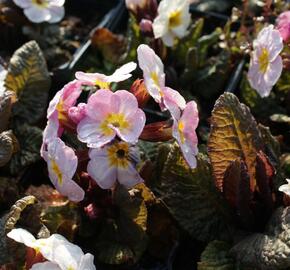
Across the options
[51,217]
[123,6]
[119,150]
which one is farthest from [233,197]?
[123,6]

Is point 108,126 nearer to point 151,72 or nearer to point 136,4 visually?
point 151,72

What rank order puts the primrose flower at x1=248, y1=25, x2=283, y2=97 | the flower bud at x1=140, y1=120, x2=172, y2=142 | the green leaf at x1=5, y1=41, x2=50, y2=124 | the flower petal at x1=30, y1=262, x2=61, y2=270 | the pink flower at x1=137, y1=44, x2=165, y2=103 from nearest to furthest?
the flower petal at x1=30, y1=262, x2=61, y2=270 < the pink flower at x1=137, y1=44, x2=165, y2=103 < the flower bud at x1=140, y1=120, x2=172, y2=142 < the primrose flower at x1=248, y1=25, x2=283, y2=97 < the green leaf at x1=5, y1=41, x2=50, y2=124

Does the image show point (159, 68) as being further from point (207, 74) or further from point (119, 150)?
point (207, 74)

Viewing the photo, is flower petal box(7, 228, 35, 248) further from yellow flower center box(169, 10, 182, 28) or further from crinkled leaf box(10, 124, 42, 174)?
yellow flower center box(169, 10, 182, 28)

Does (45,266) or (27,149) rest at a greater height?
(45,266)

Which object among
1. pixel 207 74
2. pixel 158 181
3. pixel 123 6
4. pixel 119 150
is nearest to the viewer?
pixel 119 150

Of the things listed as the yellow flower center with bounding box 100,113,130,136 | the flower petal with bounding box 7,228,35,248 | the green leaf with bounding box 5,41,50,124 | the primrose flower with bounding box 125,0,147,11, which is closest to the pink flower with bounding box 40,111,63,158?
the yellow flower center with bounding box 100,113,130,136

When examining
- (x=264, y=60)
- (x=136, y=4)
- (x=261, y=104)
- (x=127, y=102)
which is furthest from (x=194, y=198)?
(x=136, y=4)
